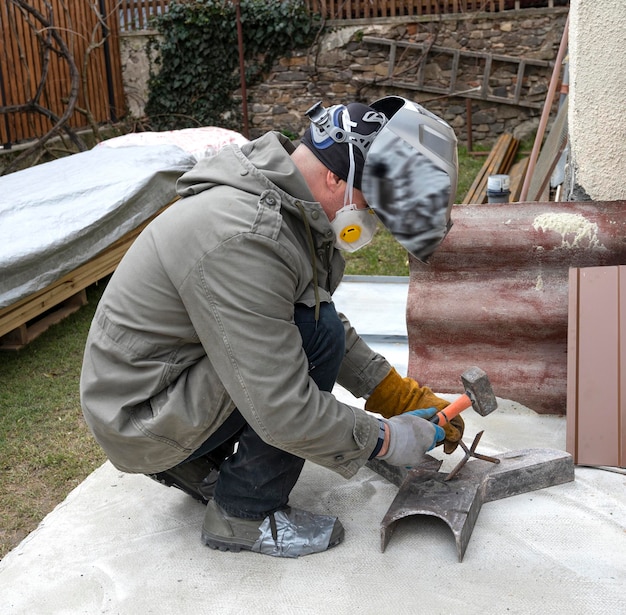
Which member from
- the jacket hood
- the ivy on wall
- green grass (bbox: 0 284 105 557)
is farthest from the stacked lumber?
the jacket hood

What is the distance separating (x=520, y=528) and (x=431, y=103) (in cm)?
970

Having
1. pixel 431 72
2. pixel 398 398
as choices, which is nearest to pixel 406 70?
pixel 431 72

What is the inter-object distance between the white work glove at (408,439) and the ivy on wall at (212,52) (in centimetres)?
991

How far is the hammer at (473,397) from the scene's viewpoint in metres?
2.45

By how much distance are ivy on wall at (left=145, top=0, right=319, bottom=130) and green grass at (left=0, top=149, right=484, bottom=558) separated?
6.97m

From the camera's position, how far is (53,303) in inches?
194

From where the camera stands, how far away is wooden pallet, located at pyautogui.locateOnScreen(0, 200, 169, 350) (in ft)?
15.0

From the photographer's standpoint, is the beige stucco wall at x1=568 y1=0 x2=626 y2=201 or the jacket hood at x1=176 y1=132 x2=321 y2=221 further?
the beige stucco wall at x1=568 y1=0 x2=626 y2=201

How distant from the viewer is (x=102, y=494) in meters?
2.77

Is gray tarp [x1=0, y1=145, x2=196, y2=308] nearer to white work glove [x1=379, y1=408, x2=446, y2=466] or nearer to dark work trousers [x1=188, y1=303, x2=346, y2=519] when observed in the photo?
dark work trousers [x1=188, y1=303, x2=346, y2=519]

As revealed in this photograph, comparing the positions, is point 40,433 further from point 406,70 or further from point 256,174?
point 406,70

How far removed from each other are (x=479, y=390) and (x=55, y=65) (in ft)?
27.9

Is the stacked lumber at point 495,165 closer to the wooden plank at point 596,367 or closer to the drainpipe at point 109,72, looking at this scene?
the wooden plank at point 596,367

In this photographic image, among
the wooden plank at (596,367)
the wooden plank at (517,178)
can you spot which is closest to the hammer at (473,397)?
the wooden plank at (596,367)
